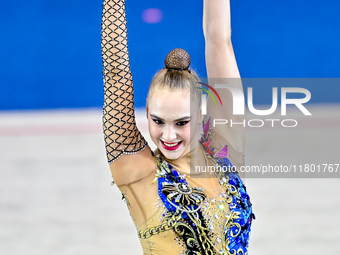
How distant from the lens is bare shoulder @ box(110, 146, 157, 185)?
130 centimetres

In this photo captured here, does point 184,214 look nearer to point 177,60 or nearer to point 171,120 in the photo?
point 171,120

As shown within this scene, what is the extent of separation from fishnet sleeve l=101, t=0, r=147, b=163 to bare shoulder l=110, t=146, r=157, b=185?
0.02 meters

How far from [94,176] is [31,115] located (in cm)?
359

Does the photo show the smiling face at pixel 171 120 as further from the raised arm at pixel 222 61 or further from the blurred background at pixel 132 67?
the blurred background at pixel 132 67

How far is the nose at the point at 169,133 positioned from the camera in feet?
4.20

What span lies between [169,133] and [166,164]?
0.12 m

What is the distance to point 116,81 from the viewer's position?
4.14 feet

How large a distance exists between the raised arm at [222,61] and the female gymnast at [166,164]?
0.20 metres

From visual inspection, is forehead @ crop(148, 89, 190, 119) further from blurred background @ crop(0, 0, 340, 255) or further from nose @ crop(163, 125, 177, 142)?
blurred background @ crop(0, 0, 340, 255)

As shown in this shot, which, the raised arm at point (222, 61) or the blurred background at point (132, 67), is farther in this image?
the blurred background at point (132, 67)

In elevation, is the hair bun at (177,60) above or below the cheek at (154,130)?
above

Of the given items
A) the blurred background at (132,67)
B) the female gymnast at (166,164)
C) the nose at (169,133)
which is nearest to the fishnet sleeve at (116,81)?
the female gymnast at (166,164)

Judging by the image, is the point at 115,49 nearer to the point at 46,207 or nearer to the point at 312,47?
the point at 46,207

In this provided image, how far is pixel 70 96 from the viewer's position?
23.3 feet
